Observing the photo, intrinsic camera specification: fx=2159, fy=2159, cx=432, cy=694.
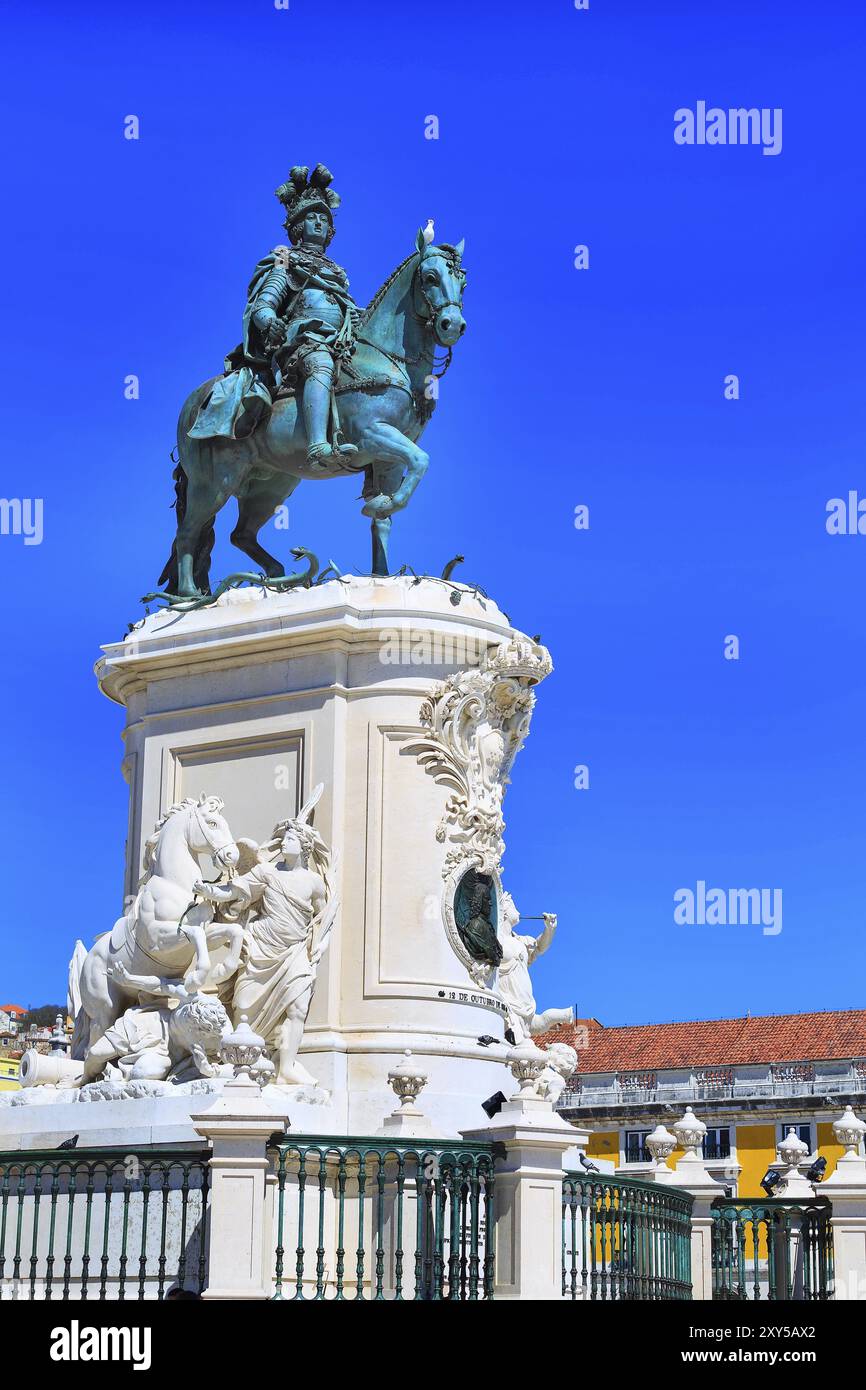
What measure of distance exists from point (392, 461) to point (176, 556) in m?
2.38

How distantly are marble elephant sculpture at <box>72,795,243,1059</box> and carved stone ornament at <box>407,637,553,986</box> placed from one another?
1.93 meters

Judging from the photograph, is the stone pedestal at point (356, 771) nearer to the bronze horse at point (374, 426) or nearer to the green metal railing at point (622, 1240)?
the bronze horse at point (374, 426)

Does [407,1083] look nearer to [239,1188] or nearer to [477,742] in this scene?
[239,1188]

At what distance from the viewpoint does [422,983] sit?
17.9 metres

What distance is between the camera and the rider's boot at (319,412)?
63.0 feet

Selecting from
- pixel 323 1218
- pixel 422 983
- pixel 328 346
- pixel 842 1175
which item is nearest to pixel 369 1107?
pixel 422 983

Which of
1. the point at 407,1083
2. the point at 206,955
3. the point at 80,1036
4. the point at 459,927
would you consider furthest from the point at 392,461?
the point at 407,1083

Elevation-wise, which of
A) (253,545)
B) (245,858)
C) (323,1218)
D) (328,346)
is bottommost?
(323,1218)

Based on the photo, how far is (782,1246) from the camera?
18.1 meters
